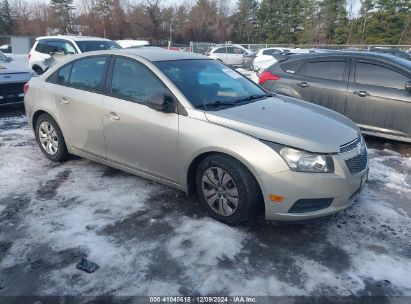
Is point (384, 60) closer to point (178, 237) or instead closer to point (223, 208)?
point (223, 208)

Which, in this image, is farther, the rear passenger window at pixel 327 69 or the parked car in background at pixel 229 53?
the parked car in background at pixel 229 53

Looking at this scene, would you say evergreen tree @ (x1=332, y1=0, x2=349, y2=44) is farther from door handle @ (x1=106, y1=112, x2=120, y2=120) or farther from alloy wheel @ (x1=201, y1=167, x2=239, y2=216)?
alloy wheel @ (x1=201, y1=167, x2=239, y2=216)

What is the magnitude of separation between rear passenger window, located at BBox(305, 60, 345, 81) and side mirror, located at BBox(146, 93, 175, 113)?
3.95 m

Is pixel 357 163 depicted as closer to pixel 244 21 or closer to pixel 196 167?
pixel 196 167

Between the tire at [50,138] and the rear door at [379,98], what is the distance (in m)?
4.64

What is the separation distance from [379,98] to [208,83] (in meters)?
3.36

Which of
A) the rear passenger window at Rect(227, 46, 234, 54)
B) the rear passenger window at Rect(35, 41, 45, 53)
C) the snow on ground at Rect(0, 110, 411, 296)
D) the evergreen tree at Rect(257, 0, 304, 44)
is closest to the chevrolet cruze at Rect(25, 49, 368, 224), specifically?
the snow on ground at Rect(0, 110, 411, 296)

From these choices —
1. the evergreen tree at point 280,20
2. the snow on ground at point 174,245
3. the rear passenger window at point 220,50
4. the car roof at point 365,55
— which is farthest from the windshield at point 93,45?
the evergreen tree at point 280,20

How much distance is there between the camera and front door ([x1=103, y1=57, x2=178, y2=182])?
12.6 ft

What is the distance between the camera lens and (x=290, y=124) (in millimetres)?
3551

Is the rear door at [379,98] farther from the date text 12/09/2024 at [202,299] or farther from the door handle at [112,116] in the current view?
the date text 12/09/2024 at [202,299]

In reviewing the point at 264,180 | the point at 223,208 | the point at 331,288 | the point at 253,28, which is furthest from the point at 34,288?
the point at 253,28

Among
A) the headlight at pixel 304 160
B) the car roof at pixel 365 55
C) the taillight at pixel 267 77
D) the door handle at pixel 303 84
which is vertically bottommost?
the headlight at pixel 304 160

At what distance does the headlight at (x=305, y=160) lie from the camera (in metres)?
3.21
